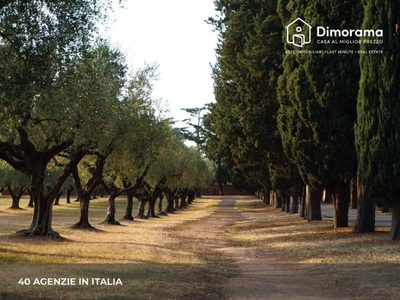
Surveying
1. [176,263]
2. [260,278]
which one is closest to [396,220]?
[176,263]

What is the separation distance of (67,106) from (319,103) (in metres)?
10.2

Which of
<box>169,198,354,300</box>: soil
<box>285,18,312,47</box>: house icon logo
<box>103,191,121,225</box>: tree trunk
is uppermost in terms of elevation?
<box>285,18,312,47</box>: house icon logo

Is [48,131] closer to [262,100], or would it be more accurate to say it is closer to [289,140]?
[289,140]

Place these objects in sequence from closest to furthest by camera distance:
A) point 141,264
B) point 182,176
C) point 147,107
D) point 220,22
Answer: point 141,264
point 147,107
point 220,22
point 182,176

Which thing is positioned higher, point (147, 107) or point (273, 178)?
Result: point (147, 107)

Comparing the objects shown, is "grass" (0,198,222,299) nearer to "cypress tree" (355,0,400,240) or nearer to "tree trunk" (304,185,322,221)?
"cypress tree" (355,0,400,240)

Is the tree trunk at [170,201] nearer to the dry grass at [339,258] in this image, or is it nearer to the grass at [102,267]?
the dry grass at [339,258]

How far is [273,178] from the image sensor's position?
39656mm

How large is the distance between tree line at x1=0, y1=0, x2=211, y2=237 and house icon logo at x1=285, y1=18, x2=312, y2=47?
24.0 feet

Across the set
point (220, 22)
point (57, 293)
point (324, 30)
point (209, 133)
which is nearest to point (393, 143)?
point (324, 30)

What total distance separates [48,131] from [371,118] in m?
11.0

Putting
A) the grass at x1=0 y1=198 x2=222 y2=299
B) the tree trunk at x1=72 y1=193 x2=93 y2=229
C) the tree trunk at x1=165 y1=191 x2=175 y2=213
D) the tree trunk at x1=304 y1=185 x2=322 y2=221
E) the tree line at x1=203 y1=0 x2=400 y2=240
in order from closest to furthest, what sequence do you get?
the grass at x1=0 y1=198 x2=222 y2=299, the tree line at x1=203 y1=0 x2=400 y2=240, the tree trunk at x1=72 y1=193 x2=93 y2=229, the tree trunk at x1=304 y1=185 x2=322 y2=221, the tree trunk at x1=165 y1=191 x2=175 y2=213

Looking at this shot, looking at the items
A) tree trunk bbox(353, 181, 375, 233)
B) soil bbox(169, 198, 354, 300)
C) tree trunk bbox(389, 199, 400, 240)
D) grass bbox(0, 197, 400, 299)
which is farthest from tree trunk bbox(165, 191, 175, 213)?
tree trunk bbox(389, 199, 400, 240)

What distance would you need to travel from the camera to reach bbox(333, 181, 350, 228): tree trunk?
30166mm
